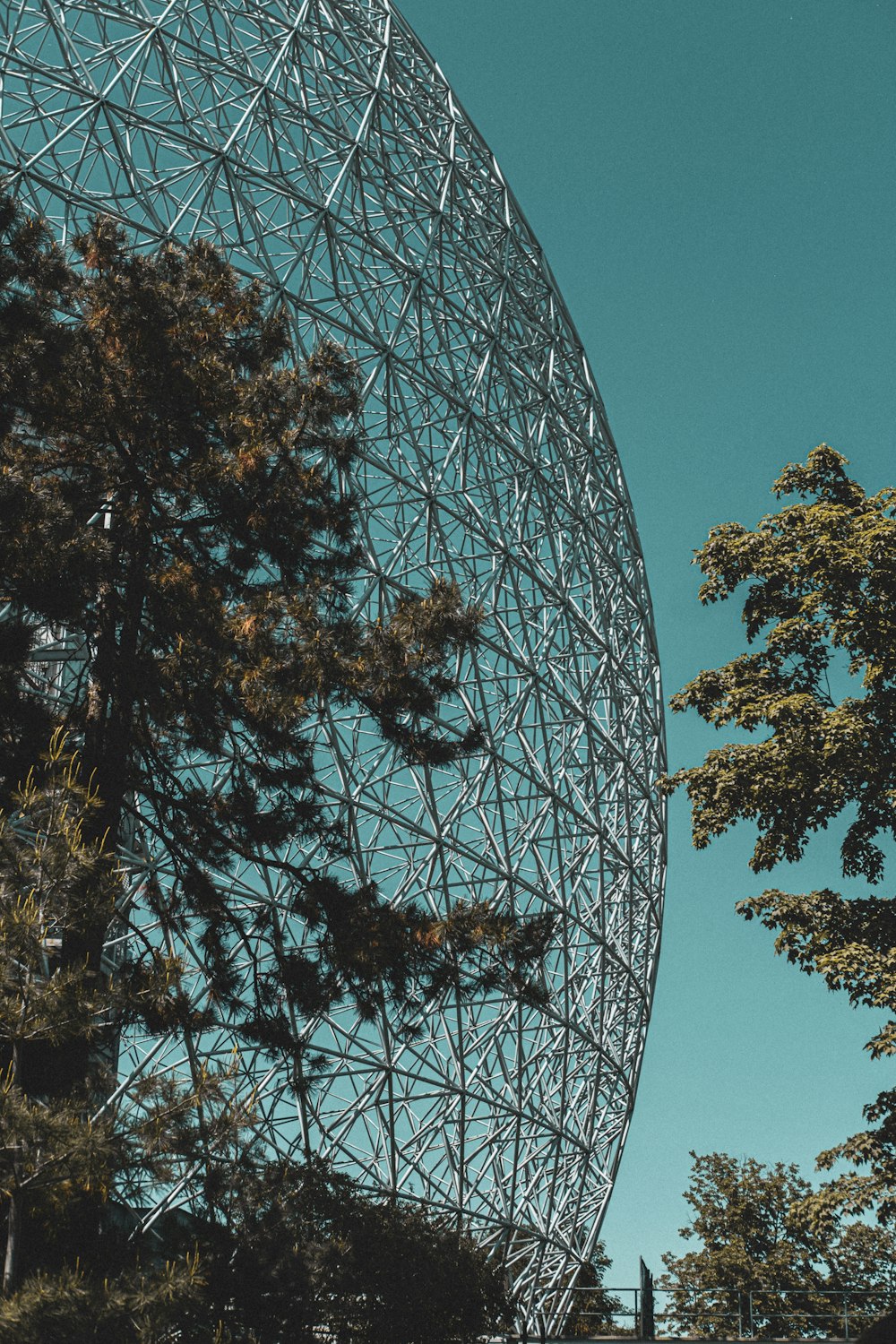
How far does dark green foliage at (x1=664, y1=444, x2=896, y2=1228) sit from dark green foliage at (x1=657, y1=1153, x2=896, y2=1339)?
21732 millimetres

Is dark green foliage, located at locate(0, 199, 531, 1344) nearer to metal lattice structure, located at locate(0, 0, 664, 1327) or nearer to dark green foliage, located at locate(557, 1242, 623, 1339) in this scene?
metal lattice structure, located at locate(0, 0, 664, 1327)

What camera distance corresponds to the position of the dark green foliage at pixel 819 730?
15.0 m

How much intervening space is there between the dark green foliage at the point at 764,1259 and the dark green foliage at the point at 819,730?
21.7 metres

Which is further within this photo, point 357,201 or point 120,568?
point 357,201

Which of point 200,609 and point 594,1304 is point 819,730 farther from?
point 594,1304

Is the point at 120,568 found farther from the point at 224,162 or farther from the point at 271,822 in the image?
the point at 224,162

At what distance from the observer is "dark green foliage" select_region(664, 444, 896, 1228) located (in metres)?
15.0

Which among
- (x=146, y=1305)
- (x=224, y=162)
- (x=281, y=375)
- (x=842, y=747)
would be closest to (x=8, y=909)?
(x=146, y=1305)

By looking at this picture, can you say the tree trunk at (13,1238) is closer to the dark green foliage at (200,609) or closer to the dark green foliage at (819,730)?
the dark green foliage at (200,609)

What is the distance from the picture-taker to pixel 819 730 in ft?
51.2

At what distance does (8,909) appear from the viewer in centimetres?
800

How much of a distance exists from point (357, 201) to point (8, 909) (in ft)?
54.7

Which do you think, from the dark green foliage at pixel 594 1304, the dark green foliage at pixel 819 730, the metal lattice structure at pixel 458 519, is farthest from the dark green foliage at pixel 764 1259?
the dark green foliage at pixel 819 730

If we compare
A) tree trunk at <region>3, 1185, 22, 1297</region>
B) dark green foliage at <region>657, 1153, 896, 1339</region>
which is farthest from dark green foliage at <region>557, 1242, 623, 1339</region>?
→ tree trunk at <region>3, 1185, 22, 1297</region>
